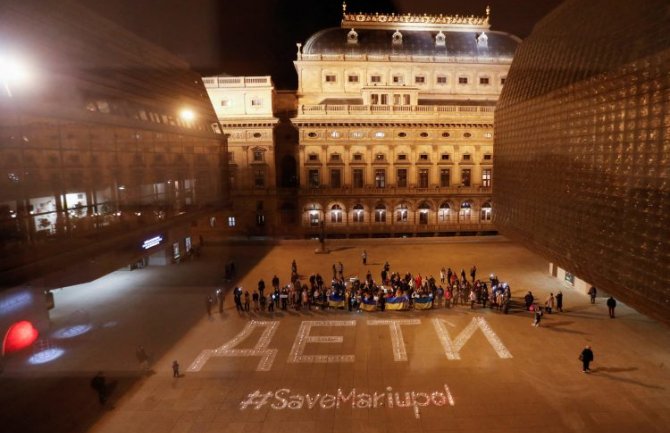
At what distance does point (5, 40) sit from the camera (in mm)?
16969

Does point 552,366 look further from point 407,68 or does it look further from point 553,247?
point 407,68

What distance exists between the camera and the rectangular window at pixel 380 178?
46.8m

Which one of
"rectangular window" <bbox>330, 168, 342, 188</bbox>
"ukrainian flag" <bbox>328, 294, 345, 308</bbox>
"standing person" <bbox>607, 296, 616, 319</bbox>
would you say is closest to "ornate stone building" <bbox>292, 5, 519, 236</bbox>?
"rectangular window" <bbox>330, 168, 342, 188</bbox>

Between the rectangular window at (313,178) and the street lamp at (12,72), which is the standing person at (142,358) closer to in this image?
the street lamp at (12,72)

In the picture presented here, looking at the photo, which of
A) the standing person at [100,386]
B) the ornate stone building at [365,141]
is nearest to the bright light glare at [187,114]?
the ornate stone building at [365,141]

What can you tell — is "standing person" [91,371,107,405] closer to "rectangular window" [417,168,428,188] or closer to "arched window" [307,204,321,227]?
"arched window" [307,204,321,227]

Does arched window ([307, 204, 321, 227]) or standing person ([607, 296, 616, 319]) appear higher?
arched window ([307, 204, 321, 227])

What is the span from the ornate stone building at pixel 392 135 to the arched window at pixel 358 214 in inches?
4.3

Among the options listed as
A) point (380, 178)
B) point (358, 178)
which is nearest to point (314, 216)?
point (358, 178)

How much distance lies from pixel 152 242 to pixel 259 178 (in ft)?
73.6

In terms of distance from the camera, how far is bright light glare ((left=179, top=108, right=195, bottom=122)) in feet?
101

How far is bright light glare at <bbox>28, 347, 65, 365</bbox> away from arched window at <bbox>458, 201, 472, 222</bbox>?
3890cm

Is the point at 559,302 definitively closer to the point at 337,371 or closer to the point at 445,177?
the point at 337,371

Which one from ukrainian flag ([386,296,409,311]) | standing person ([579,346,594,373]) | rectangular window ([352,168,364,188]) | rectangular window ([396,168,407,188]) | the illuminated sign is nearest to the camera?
standing person ([579,346,594,373])
